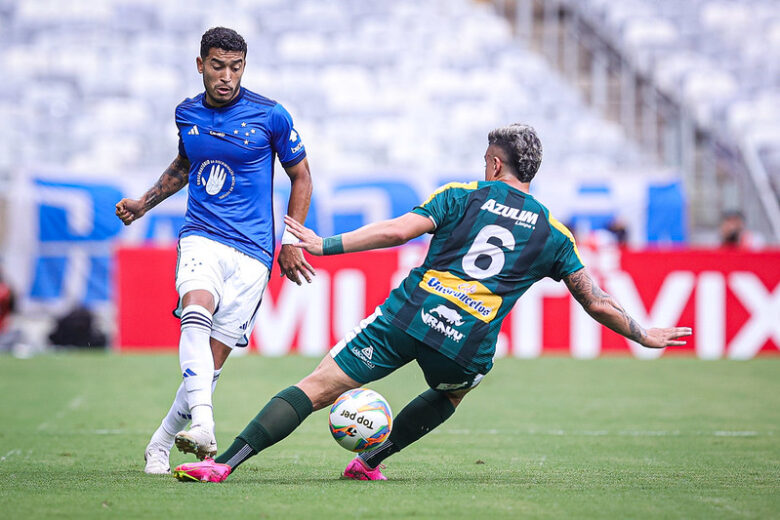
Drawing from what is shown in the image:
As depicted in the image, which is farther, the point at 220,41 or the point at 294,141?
the point at 294,141

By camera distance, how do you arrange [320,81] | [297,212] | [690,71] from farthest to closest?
[690,71], [320,81], [297,212]

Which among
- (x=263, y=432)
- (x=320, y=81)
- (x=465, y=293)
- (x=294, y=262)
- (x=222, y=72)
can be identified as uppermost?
(x=320, y=81)

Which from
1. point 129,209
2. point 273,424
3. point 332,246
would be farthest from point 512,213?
point 129,209

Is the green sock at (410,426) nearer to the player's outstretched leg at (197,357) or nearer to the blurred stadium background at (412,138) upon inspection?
the player's outstretched leg at (197,357)

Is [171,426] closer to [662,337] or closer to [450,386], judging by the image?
[450,386]

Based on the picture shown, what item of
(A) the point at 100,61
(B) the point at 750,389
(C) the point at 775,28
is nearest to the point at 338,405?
(B) the point at 750,389

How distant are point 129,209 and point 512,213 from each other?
231cm

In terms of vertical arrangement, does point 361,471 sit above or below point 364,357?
below

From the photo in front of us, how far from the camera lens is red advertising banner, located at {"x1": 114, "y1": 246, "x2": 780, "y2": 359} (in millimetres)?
15242

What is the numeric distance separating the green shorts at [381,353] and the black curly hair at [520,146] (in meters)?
1.01

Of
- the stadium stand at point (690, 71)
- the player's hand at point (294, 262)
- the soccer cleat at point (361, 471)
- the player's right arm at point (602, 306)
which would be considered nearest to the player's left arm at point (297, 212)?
the player's hand at point (294, 262)

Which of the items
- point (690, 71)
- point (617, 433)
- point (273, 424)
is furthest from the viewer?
point (690, 71)

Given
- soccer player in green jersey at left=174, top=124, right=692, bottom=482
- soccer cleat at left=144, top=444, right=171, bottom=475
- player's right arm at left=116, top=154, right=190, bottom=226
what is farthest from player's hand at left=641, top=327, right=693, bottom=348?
player's right arm at left=116, top=154, right=190, bottom=226

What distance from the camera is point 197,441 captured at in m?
5.04
